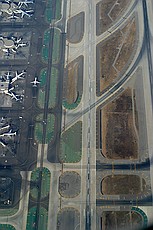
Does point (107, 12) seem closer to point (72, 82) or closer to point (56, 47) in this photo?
point (56, 47)

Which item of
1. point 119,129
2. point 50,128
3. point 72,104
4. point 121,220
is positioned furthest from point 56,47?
point 121,220

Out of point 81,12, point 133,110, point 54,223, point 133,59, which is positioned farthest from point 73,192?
point 81,12

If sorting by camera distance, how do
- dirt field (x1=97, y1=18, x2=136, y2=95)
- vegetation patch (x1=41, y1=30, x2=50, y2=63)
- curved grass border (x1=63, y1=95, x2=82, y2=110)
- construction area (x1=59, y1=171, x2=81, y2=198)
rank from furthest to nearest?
vegetation patch (x1=41, y1=30, x2=50, y2=63), dirt field (x1=97, y1=18, x2=136, y2=95), curved grass border (x1=63, y1=95, x2=82, y2=110), construction area (x1=59, y1=171, x2=81, y2=198)

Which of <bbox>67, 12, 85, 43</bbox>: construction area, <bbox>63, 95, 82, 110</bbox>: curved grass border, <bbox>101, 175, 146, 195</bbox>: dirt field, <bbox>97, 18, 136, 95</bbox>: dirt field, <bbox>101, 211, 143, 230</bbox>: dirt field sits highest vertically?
<bbox>67, 12, 85, 43</bbox>: construction area

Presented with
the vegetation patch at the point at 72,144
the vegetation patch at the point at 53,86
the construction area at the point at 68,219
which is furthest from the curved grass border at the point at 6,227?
the vegetation patch at the point at 53,86

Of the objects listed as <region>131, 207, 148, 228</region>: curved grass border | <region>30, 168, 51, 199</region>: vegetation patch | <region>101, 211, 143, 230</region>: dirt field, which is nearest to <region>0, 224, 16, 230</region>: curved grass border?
<region>30, 168, 51, 199</region>: vegetation patch

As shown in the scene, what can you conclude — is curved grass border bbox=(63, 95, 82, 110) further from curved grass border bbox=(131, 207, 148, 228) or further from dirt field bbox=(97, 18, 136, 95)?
curved grass border bbox=(131, 207, 148, 228)

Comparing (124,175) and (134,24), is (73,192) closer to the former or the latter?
(124,175)
